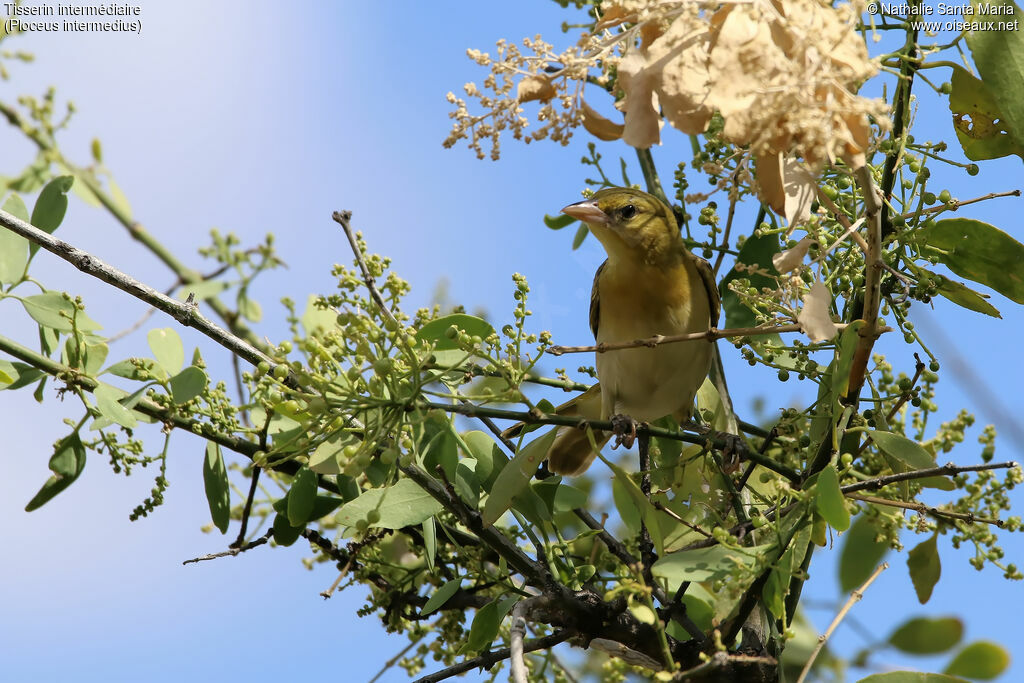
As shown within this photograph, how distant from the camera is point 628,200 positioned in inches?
142

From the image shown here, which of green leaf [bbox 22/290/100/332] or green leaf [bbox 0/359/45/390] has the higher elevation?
green leaf [bbox 22/290/100/332]

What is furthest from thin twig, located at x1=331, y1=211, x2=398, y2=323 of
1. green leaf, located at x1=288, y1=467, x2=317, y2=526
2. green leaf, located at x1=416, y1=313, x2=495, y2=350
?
green leaf, located at x1=288, y1=467, x2=317, y2=526

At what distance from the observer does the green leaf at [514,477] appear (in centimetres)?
209

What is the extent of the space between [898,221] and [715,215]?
2.16 ft

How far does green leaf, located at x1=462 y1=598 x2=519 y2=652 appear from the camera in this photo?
2189mm

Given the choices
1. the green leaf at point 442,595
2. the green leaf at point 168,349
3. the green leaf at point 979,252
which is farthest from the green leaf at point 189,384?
the green leaf at point 979,252

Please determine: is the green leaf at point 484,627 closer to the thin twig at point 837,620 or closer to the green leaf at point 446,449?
the green leaf at point 446,449

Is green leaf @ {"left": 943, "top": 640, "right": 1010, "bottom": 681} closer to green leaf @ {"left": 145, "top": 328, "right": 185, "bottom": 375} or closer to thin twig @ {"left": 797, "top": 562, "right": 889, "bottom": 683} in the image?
thin twig @ {"left": 797, "top": 562, "right": 889, "bottom": 683}

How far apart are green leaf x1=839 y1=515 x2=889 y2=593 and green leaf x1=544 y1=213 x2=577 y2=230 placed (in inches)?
56.7

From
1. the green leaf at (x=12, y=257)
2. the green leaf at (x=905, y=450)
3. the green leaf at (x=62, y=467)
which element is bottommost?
the green leaf at (x=905, y=450)

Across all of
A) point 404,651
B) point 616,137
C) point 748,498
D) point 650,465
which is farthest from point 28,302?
point 748,498

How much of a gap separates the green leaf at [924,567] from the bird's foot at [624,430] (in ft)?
2.61

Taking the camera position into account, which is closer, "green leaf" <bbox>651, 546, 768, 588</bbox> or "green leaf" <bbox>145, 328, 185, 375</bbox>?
"green leaf" <bbox>651, 546, 768, 588</bbox>

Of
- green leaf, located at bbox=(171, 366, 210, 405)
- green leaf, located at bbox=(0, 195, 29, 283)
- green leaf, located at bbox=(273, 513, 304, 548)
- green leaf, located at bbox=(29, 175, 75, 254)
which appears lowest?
green leaf, located at bbox=(273, 513, 304, 548)
